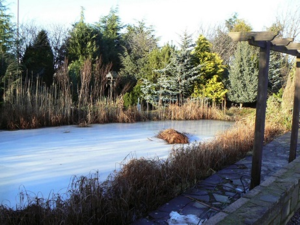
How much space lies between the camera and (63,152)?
4.34 m

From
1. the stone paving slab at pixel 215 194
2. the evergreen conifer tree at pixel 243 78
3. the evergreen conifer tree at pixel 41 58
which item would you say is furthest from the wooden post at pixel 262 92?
the evergreen conifer tree at pixel 41 58

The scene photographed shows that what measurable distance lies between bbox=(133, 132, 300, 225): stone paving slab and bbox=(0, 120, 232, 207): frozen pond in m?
1.05

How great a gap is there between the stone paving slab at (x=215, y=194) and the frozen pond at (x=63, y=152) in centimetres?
105

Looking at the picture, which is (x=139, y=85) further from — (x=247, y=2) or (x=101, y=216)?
(x=101, y=216)

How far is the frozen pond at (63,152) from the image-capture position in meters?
3.04

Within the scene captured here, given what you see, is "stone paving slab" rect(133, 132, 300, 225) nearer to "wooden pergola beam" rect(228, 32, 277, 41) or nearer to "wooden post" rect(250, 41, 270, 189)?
"wooden post" rect(250, 41, 270, 189)

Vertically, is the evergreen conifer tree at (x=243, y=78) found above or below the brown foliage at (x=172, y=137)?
above

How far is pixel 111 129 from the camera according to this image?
21.8 feet

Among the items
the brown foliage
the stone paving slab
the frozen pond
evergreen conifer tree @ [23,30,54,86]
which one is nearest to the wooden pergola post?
the stone paving slab

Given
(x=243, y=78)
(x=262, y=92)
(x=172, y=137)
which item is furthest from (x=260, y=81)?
(x=243, y=78)

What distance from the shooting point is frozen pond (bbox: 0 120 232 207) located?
304cm

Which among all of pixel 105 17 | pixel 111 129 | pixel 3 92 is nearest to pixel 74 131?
pixel 111 129

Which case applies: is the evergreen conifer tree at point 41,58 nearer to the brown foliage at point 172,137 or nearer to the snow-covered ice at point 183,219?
the brown foliage at point 172,137

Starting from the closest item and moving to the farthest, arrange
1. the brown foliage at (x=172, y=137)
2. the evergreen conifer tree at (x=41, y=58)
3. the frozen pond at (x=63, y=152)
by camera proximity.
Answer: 1. the frozen pond at (x=63, y=152)
2. the brown foliage at (x=172, y=137)
3. the evergreen conifer tree at (x=41, y=58)
